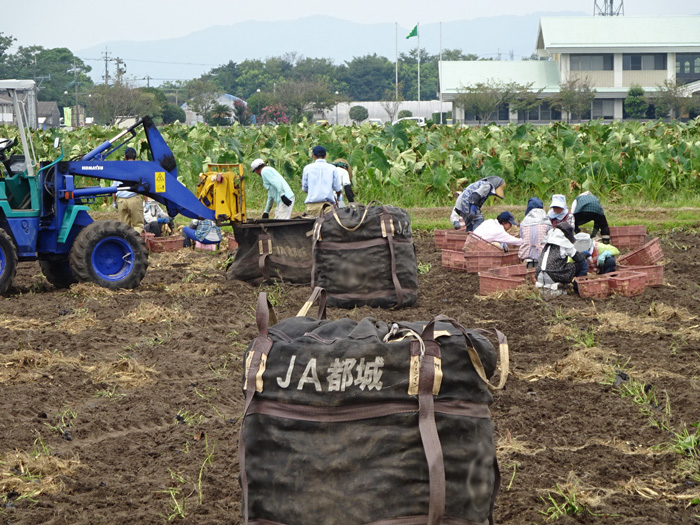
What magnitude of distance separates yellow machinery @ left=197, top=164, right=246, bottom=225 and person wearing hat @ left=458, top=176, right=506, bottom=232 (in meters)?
3.28

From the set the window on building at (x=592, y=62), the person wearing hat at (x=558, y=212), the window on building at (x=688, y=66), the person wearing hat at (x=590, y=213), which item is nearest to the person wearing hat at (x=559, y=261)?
the person wearing hat at (x=558, y=212)

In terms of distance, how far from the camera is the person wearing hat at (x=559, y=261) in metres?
10.4

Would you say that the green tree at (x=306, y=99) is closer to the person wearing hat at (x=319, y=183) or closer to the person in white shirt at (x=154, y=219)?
the person in white shirt at (x=154, y=219)

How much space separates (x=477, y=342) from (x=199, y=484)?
2.08 meters

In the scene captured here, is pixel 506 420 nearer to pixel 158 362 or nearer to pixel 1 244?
pixel 158 362

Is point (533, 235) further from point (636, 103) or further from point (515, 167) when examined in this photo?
point (636, 103)

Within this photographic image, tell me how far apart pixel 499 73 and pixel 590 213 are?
168ft

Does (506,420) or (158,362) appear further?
(158,362)

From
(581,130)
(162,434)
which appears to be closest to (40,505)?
(162,434)

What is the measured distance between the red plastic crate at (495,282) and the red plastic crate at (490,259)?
87 centimetres

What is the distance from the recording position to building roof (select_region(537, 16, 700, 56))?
60781 mm

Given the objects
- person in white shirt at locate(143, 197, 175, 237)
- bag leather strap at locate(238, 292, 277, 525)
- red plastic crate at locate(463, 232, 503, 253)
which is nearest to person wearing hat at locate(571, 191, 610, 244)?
red plastic crate at locate(463, 232, 503, 253)

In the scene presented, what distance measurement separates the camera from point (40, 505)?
4.96m

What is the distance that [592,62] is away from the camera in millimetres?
62125
